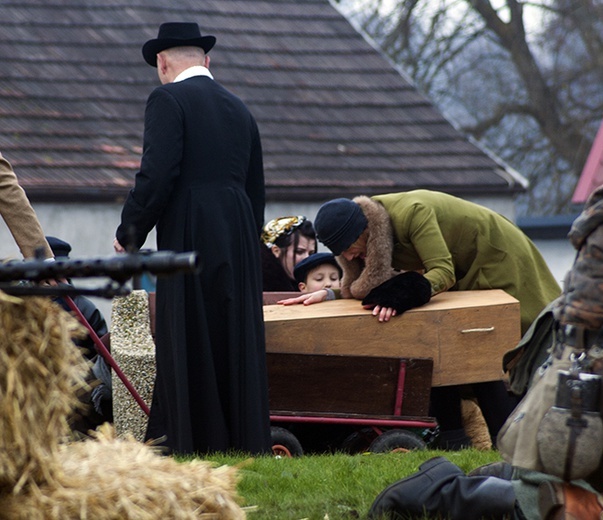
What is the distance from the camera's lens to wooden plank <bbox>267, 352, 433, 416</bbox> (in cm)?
759

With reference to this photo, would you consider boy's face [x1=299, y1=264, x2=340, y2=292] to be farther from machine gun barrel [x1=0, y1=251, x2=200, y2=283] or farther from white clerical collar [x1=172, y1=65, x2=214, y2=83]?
machine gun barrel [x1=0, y1=251, x2=200, y2=283]

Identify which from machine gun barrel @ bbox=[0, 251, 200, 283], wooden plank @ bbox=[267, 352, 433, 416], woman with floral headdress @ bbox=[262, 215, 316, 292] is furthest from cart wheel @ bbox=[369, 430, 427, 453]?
machine gun barrel @ bbox=[0, 251, 200, 283]

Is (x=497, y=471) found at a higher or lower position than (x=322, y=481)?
higher

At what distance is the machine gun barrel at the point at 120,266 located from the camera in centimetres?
298

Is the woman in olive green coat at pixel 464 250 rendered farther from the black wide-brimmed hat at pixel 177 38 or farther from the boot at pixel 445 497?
the boot at pixel 445 497

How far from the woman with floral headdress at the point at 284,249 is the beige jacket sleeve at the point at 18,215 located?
8.97 feet

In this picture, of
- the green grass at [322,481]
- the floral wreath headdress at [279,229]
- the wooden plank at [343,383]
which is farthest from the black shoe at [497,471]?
the floral wreath headdress at [279,229]

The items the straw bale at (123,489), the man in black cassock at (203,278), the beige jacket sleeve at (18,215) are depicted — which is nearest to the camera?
the straw bale at (123,489)

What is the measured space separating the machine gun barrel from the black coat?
373 centimetres

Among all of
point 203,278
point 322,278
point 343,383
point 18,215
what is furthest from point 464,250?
point 18,215

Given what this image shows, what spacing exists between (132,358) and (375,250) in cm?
142

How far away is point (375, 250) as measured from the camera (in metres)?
7.51

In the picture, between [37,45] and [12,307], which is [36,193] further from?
[12,307]

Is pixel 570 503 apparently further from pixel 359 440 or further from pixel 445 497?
pixel 359 440
